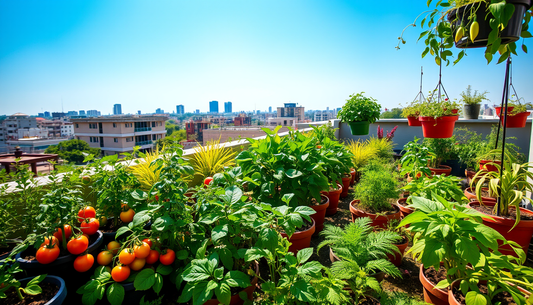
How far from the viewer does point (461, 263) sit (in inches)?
44.1

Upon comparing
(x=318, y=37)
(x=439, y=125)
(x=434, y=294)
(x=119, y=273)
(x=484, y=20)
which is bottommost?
(x=434, y=294)

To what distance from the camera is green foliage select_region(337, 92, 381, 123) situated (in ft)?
13.3

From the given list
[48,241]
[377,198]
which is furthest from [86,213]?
[377,198]

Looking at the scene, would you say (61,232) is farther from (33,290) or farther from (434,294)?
(434,294)

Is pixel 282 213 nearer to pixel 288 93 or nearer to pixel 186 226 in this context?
pixel 186 226

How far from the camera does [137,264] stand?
4.25 feet

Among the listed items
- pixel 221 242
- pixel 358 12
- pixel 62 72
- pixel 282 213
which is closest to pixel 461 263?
pixel 282 213

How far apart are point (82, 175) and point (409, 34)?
2445 millimetres

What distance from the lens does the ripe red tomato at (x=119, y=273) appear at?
1244 millimetres

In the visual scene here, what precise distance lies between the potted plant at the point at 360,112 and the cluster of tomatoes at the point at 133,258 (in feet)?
11.4

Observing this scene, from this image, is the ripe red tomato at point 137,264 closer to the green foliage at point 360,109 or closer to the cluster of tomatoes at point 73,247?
the cluster of tomatoes at point 73,247

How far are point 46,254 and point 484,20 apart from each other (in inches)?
97.1

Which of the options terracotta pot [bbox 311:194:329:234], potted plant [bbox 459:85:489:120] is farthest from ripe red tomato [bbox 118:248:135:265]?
potted plant [bbox 459:85:489:120]

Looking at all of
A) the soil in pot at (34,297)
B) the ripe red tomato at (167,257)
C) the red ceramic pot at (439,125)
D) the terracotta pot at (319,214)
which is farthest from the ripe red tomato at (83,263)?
the red ceramic pot at (439,125)
